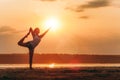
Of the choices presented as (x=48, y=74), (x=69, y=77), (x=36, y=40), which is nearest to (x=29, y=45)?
(x=36, y=40)

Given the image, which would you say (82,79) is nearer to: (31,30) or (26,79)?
(26,79)

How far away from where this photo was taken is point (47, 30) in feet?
108

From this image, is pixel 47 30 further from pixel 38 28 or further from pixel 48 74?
pixel 48 74

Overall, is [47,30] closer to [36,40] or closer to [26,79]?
[36,40]

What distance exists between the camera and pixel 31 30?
32.5 metres

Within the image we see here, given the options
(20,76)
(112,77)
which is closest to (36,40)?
(20,76)

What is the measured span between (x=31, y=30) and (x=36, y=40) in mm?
714

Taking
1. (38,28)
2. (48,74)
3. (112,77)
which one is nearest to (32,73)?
(48,74)

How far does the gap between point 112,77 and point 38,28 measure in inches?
234

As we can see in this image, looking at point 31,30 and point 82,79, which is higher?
point 31,30

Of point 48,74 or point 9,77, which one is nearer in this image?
point 9,77

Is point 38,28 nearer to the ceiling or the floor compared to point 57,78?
nearer to the ceiling

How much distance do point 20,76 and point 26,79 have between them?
1670mm

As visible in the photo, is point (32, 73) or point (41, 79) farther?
point (32, 73)
